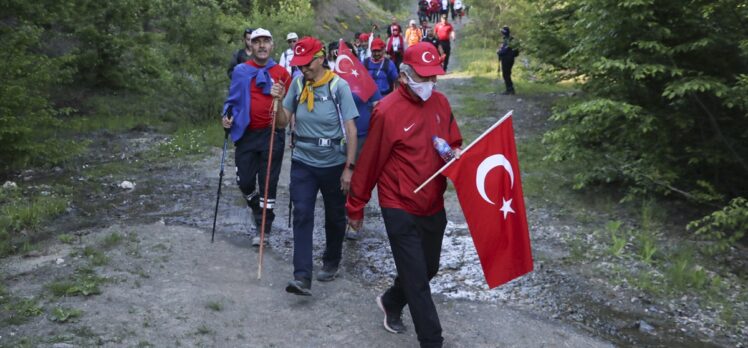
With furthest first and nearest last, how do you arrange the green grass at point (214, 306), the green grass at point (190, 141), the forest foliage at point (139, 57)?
the forest foliage at point (139, 57), the green grass at point (190, 141), the green grass at point (214, 306)

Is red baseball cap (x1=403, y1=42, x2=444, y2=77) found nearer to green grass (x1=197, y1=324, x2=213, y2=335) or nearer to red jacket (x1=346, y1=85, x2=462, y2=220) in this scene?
red jacket (x1=346, y1=85, x2=462, y2=220)

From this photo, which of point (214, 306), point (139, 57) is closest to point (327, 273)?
point (214, 306)

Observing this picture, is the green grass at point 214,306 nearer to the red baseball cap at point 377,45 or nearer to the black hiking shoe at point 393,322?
the black hiking shoe at point 393,322

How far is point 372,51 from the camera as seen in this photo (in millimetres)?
10680

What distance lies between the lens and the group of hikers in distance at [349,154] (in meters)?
4.75

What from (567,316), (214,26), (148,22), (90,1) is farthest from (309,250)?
(148,22)

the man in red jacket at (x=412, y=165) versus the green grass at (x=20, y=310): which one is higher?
the man in red jacket at (x=412, y=165)

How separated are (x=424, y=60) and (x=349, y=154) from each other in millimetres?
1327

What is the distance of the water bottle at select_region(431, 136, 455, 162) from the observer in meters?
4.77

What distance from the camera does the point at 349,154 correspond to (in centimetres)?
575

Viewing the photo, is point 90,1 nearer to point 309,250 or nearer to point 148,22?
point 148,22

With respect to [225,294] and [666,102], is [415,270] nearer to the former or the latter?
[225,294]

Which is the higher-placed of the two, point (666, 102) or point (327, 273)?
point (666, 102)

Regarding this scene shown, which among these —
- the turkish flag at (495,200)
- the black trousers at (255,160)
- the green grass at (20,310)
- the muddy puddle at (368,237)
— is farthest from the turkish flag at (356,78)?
the green grass at (20,310)
